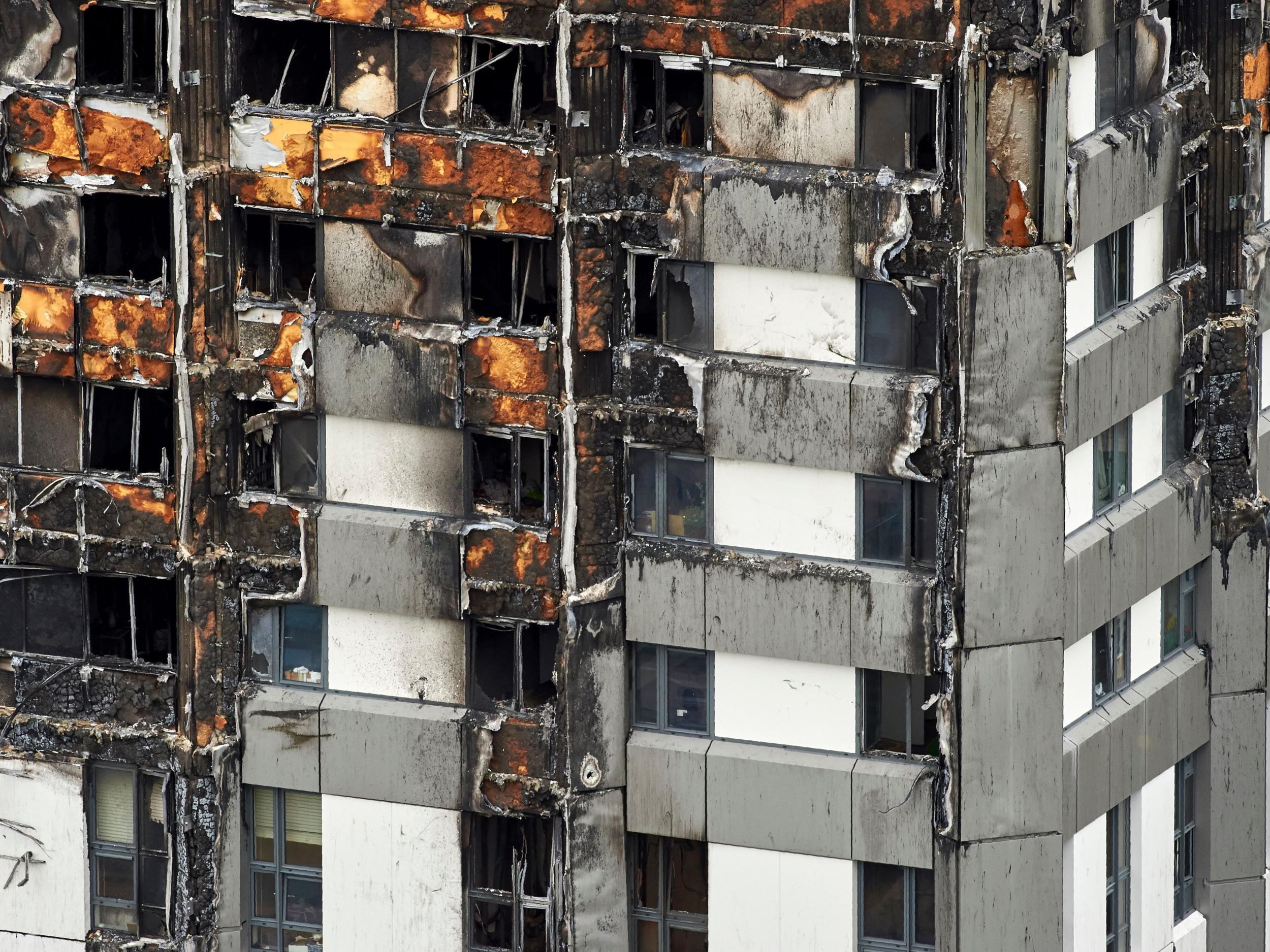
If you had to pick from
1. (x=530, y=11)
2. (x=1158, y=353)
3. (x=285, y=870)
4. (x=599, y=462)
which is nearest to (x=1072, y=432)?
(x=1158, y=353)

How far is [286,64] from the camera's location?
55.5 meters

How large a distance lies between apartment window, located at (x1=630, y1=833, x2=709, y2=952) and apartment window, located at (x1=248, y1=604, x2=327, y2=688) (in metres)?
6.41

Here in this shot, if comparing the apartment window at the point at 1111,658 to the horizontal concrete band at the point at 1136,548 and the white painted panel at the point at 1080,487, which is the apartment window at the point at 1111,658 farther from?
the white painted panel at the point at 1080,487

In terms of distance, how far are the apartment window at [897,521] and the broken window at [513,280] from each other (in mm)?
6190

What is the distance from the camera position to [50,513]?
188ft

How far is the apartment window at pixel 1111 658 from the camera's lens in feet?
186

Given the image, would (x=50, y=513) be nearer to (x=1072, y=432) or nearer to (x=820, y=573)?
(x=820, y=573)

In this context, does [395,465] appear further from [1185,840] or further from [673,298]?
[1185,840]

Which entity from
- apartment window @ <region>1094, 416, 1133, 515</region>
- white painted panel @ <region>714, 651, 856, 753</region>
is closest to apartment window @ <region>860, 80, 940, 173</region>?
apartment window @ <region>1094, 416, 1133, 515</region>

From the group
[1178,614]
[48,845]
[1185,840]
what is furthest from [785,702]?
[48,845]

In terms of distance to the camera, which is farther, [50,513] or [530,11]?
[50,513]

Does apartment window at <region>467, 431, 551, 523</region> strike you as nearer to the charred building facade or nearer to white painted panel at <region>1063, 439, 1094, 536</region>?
the charred building facade

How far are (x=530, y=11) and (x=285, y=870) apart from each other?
16.0m

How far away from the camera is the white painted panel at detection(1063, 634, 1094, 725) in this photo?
182 ft
